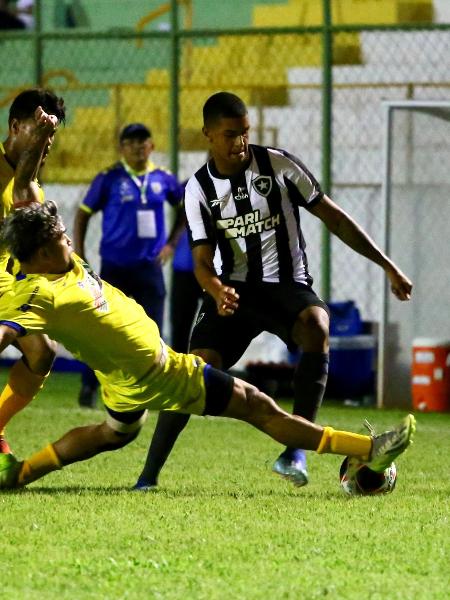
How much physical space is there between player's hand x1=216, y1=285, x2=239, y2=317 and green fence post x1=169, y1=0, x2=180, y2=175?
26.4 feet

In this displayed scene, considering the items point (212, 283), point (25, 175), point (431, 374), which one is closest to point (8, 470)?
point (212, 283)

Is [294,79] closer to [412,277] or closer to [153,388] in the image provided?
[412,277]

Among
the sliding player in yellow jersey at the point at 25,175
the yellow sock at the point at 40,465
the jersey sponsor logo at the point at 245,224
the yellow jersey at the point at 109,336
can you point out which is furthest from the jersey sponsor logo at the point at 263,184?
the yellow sock at the point at 40,465

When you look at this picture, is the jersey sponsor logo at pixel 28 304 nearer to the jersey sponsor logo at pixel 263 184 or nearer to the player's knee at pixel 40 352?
the player's knee at pixel 40 352

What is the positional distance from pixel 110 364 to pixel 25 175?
1231mm

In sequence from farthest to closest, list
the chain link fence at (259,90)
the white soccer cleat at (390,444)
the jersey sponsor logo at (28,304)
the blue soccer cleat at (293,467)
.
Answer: the chain link fence at (259,90) < the blue soccer cleat at (293,467) < the white soccer cleat at (390,444) < the jersey sponsor logo at (28,304)

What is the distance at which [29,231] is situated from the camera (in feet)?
19.8

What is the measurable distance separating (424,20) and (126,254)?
15.5 feet

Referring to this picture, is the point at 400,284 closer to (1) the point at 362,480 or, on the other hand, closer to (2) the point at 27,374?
(1) the point at 362,480

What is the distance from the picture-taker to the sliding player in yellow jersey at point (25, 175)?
6988 mm

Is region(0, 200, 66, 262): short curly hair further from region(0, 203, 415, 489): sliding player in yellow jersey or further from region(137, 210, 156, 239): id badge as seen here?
region(137, 210, 156, 239): id badge

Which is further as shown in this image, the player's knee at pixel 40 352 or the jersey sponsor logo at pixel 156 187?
the jersey sponsor logo at pixel 156 187

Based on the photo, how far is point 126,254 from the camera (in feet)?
39.2

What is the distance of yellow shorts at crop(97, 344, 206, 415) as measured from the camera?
641 centimetres
